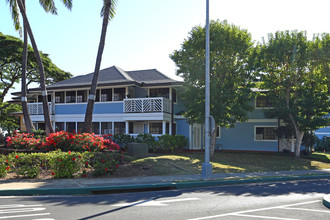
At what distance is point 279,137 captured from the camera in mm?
25078

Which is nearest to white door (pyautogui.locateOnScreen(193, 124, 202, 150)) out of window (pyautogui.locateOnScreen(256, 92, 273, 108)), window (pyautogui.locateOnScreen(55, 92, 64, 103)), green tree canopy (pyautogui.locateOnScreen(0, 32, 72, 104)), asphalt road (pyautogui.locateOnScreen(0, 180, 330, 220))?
window (pyautogui.locateOnScreen(256, 92, 273, 108))

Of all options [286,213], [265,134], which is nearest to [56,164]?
[286,213]

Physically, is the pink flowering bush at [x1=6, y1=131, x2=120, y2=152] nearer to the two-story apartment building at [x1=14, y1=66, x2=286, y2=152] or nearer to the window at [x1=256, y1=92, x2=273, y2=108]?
the two-story apartment building at [x1=14, y1=66, x2=286, y2=152]

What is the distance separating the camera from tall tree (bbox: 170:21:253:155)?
20.2m

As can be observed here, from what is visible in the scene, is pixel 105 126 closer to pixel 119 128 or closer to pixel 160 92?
pixel 119 128

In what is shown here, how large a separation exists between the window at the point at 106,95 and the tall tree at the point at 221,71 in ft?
25.9

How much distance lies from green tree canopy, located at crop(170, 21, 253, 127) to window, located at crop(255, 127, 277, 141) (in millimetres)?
6544

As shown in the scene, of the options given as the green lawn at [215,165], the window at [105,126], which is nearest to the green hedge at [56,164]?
the green lawn at [215,165]

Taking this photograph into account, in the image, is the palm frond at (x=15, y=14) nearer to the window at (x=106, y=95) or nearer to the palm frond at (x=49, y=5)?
the palm frond at (x=49, y=5)

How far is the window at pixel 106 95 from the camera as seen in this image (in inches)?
1054

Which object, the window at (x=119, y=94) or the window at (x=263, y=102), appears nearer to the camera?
the window at (x=119, y=94)

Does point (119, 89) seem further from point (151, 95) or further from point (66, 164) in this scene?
point (66, 164)

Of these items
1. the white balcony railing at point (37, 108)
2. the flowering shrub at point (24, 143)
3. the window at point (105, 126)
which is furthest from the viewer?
the white balcony railing at point (37, 108)

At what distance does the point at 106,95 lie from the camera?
27.0 meters
